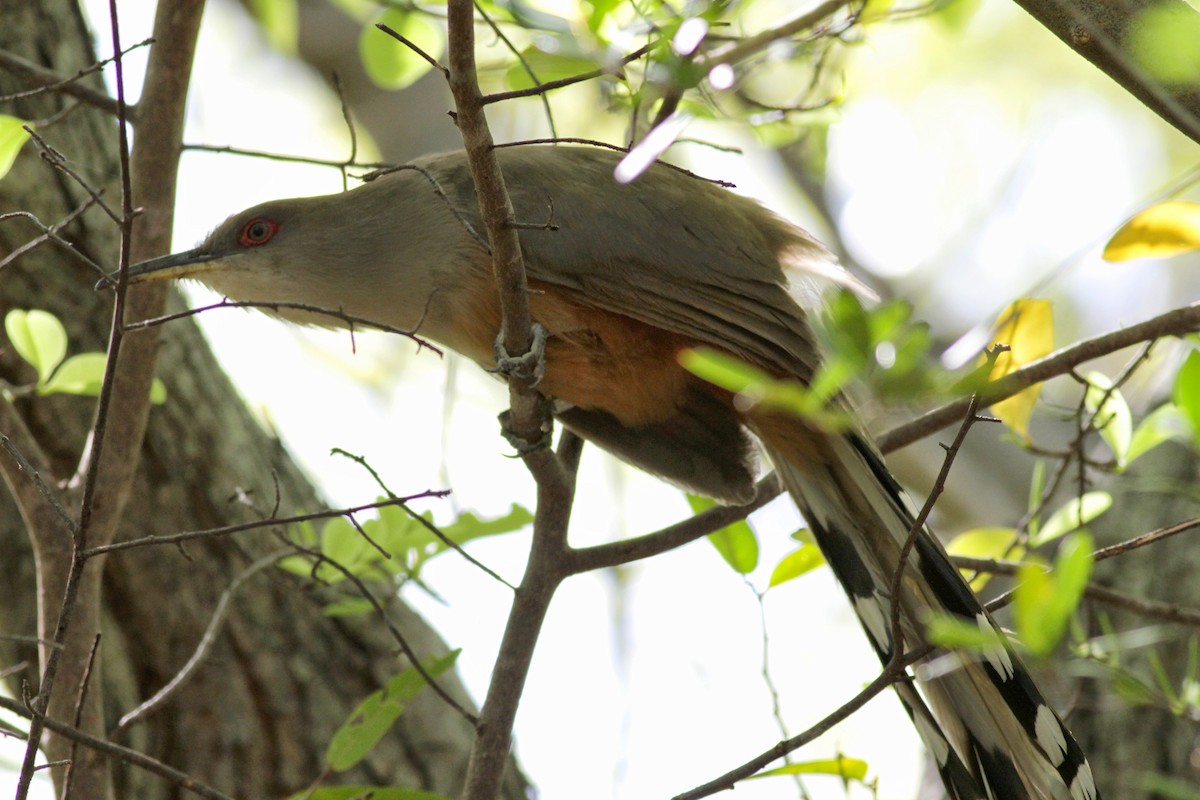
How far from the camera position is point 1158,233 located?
2.05m

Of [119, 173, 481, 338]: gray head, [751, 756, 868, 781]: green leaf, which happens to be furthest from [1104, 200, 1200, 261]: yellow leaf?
[119, 173, 481, 338]: gray head

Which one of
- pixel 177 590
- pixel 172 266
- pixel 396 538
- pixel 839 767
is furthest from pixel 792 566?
pixel 177 590

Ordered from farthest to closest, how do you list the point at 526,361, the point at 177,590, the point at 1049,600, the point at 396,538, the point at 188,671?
the point at 177,590 → the point at 396,538 → the point at 526,361 → the point at 188,671 → the point at 1049,600

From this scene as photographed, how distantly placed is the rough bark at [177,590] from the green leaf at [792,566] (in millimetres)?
1213

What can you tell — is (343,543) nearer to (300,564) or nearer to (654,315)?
(300,564)

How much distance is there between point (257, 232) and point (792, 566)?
60.3 inches

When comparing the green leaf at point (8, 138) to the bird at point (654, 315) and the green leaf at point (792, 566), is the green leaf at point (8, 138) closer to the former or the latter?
the bird at point (654, 315)

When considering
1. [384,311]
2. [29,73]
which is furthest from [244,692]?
[29,73]

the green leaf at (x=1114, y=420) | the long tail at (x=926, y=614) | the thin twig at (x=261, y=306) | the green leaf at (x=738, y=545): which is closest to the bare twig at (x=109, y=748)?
the thin twig at (x=261, y=306)

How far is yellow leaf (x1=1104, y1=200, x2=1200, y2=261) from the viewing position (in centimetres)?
201

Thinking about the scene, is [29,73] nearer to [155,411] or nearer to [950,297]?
[155,411]

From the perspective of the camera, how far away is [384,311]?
279 centimetres

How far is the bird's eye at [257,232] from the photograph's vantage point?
2.81 meters

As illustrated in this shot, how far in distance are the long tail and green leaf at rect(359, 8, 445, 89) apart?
1177 millimetres
